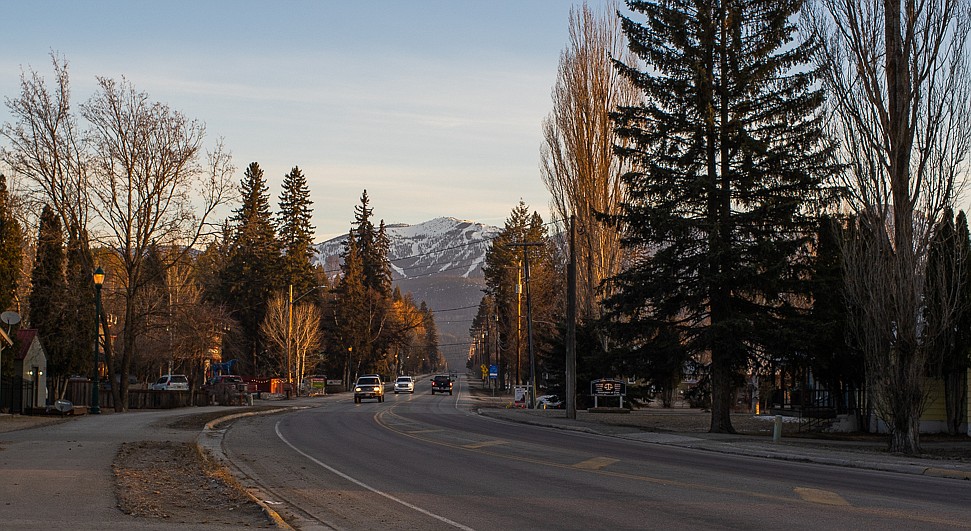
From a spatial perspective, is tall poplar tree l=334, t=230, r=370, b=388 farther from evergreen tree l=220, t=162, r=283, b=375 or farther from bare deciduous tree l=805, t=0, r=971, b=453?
bare deciduous tree l=805, t=0, r=971, b=453

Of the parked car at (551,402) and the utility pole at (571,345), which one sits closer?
the utility pole at (571,345)

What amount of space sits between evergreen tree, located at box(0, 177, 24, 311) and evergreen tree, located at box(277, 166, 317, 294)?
47292 mm

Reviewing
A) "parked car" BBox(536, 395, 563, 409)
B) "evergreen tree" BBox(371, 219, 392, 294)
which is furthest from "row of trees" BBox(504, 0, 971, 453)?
"evergreen tree" BBox(371, 219, 392, 294)

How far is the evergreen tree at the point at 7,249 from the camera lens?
40688 millimetres

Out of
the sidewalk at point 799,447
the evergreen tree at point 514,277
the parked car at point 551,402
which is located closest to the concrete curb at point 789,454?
the sidewalk at point 799,447

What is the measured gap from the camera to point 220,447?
72.0ft

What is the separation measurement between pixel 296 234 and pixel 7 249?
5272cm

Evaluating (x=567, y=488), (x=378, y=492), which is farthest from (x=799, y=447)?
(x=378, y=492)

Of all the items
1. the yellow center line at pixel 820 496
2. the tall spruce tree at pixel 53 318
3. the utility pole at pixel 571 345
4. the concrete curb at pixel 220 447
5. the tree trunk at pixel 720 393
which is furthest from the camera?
the tall spruce tree at pixel 53 318

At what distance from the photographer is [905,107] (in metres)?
23.3

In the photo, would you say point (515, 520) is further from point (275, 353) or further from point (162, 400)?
point (275, 353)

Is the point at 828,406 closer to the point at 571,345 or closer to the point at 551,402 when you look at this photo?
the point at 571,345

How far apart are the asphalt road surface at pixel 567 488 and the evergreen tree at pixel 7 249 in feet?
71.1

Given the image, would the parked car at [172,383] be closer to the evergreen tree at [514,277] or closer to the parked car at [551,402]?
the parked car at [551,402]
